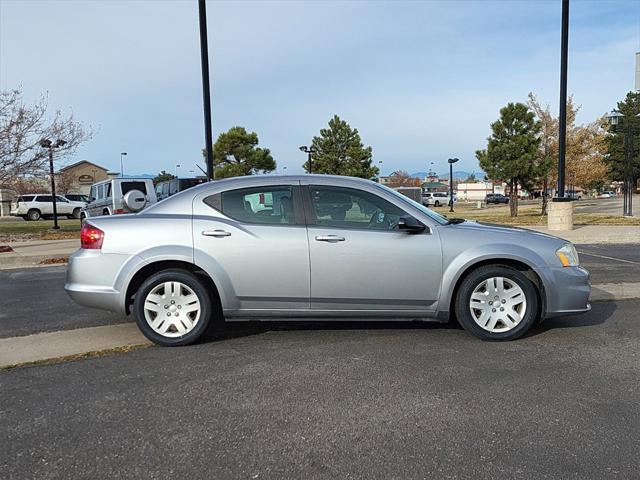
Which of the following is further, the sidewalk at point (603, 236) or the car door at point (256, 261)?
the sidewalk at point (603, 236)

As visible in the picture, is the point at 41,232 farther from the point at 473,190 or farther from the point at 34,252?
the point at 473,190

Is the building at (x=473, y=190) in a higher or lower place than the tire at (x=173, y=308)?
higher

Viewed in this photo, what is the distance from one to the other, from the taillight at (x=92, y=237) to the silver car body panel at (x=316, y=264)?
0.16 ft

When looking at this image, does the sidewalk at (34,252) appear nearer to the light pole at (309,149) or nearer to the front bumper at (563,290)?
the front bumper at (563,290)

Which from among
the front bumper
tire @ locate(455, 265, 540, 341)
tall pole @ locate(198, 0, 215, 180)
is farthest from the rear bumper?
tall pole @ locate(198, 0, 215, 180)

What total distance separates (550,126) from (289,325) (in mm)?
25004

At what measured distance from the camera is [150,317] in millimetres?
4637

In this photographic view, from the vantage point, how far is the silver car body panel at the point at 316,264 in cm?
461

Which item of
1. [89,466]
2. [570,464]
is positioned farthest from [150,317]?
[570,464]

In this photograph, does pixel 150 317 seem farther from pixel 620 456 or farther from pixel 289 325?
pixel 620 456

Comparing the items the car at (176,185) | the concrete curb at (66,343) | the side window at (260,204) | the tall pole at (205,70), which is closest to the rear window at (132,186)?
the car at (176,185)

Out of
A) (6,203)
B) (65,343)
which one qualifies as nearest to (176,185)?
(65,343)

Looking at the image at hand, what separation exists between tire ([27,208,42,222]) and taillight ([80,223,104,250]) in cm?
3161

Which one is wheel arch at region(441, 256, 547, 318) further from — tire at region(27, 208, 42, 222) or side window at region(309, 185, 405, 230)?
tire at region(27, 208, 42, 222)
